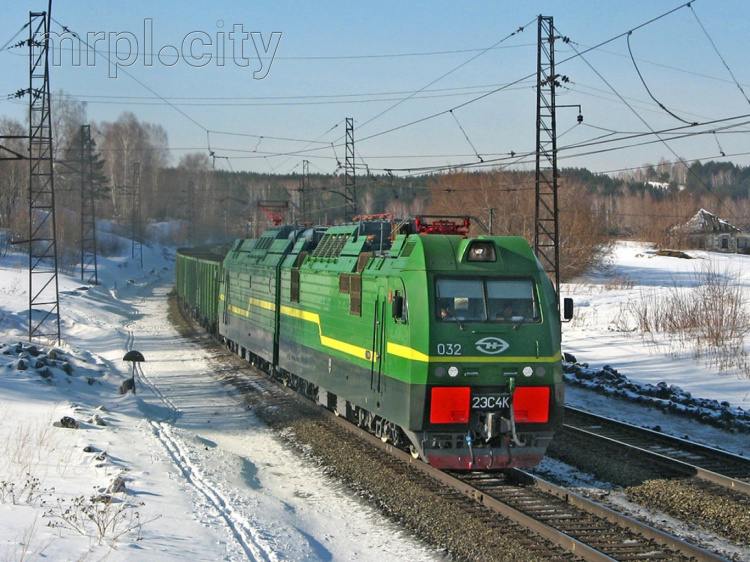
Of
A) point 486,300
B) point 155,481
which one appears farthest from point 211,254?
point 486,300

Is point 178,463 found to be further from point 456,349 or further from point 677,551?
point 677,551

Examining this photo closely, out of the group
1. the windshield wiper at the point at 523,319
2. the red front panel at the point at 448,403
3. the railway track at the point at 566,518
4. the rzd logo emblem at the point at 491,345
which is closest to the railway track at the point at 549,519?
the railway track at the point at 566,518

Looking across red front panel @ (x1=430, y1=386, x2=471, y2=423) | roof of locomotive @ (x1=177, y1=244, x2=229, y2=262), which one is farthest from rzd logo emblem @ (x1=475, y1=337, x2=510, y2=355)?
roof of locomotive @ (x1=177, y1=244, x2=229, y2=262)

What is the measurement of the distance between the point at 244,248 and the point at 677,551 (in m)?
18.4

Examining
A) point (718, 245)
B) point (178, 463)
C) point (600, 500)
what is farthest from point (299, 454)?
point (718, 245)

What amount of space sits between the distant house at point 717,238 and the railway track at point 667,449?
73.0m

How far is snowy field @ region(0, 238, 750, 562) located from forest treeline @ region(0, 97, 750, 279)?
13056 mm

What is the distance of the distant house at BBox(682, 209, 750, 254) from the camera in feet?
266

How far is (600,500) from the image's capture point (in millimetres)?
9781

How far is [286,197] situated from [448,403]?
80.2 meters

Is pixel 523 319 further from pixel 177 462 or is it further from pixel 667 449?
pixel 177 462

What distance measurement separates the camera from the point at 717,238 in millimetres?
82625

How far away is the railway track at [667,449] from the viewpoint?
10.6 m

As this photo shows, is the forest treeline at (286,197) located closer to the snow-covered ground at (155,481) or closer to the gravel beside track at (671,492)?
the snow-covered ground at (155,481)
